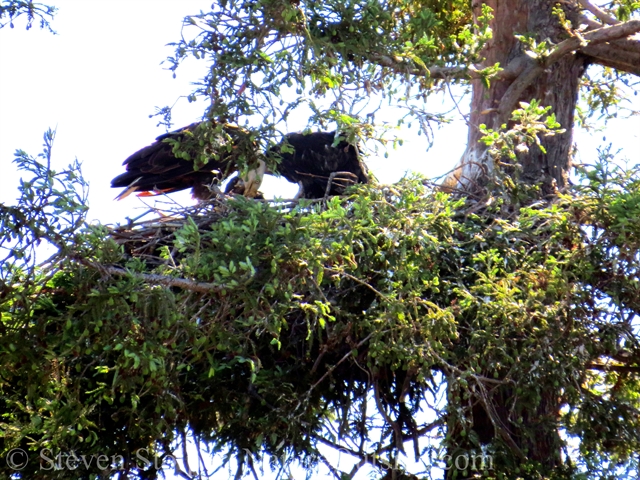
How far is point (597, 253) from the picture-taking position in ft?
17.4

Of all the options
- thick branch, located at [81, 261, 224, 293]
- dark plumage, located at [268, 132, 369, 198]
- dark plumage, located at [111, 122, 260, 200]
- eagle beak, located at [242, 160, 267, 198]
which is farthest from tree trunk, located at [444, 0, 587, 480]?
thick branch, located at [81, 261, 224, 293]

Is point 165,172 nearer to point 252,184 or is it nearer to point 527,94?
point 252,184

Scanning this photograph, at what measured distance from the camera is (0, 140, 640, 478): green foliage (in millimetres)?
4684

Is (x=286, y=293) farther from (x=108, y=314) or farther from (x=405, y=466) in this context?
(x=405, y=466)

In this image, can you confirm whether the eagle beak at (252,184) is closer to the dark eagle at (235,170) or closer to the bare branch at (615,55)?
the dark eagle at (235,170)

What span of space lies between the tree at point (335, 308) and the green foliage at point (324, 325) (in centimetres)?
2

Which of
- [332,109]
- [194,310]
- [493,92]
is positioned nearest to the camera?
[194,310]

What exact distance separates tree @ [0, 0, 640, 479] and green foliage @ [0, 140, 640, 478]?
0.05 feet

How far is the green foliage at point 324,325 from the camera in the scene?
15.4ft

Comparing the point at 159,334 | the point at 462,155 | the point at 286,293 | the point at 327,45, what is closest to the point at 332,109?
the point at 327,45

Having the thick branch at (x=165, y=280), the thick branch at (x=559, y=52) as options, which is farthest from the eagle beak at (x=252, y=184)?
the thick branch at (x=165, y=280)

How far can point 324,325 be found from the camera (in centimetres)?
482

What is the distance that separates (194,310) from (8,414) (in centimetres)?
142

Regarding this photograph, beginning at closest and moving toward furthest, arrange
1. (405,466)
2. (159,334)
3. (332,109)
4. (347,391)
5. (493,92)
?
(159,334)
(332,109)
(405,466)
(347,391)
(493,92)
